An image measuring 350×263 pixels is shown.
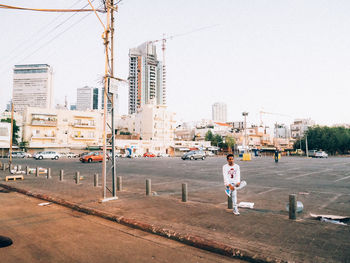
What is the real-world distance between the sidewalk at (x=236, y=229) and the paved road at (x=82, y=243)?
Result: 0.26 meters

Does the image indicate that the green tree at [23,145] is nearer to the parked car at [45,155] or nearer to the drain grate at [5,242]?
the parked car at [45,155]

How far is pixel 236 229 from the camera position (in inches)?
217

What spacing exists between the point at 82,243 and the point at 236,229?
330 centimetres

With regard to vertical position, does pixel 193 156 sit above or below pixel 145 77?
below

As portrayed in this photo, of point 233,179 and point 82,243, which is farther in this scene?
point 233,179

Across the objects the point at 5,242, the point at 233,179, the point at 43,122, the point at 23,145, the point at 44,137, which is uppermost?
the point at 43,122

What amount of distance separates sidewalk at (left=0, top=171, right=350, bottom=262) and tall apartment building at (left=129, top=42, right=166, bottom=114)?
164m

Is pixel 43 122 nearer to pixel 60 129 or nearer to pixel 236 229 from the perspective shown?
pixel 60 129

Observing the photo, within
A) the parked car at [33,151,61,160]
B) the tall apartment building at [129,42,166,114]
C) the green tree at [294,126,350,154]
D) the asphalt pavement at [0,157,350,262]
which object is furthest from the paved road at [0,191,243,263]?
the tall apartment building at [129,42,166,114]

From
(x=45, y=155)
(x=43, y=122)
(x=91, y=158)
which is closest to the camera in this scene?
(x=91, y=158)

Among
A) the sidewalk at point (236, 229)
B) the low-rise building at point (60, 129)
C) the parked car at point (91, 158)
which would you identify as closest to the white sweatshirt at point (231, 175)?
the sidewalk at point (236, 229)

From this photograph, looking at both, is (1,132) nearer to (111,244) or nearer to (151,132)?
(111,244)

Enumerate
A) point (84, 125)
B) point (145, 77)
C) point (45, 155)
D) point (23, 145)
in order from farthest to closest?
point (145, 77)
point (84, 125)
point (23, 145)
point (45, 155)

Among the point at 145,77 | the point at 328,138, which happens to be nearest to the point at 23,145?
the point at 328,138
